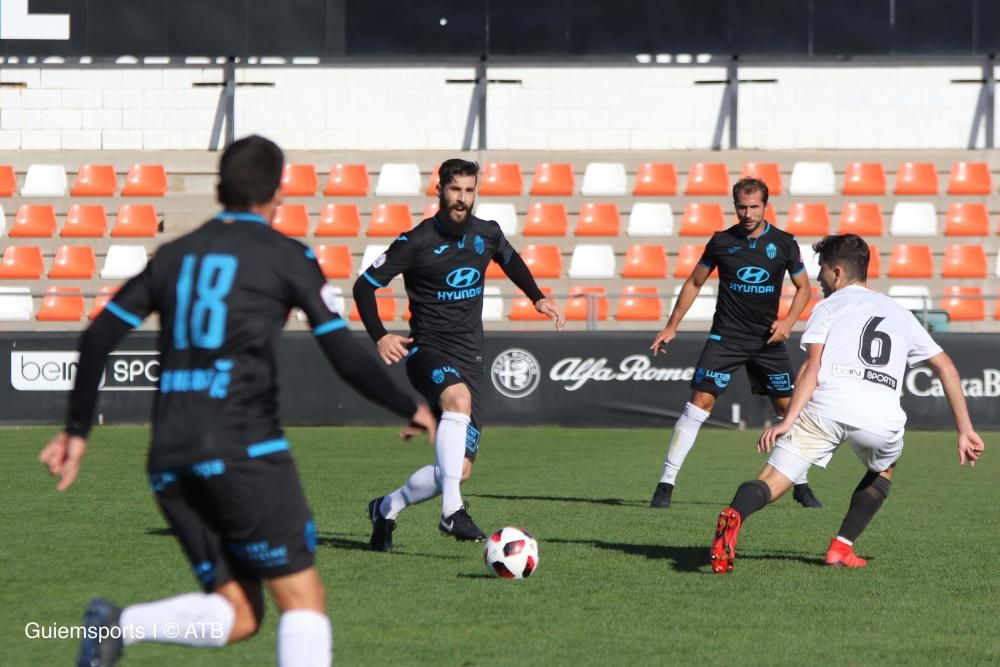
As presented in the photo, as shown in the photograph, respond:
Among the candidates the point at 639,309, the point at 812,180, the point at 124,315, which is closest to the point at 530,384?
the point at 639,309

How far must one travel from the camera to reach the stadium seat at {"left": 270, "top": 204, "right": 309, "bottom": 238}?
845 inches

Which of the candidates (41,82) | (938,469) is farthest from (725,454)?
(41,82)

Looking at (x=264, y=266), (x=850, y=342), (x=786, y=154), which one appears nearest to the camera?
(x=264, y=266)

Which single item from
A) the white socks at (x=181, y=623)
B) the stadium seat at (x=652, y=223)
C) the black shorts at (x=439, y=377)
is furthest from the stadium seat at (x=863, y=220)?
the white socks at (x=181, y=623)

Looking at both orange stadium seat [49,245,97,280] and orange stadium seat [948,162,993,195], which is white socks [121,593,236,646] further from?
orange stadium seat [948,162,993,195]

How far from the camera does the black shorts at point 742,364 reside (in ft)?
36.2

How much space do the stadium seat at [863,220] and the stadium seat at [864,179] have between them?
0.43m

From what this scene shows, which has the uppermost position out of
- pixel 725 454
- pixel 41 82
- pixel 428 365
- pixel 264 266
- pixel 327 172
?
pixel 41 82

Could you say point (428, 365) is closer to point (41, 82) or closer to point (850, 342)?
point (850, 342)

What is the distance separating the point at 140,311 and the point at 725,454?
11.2 metres

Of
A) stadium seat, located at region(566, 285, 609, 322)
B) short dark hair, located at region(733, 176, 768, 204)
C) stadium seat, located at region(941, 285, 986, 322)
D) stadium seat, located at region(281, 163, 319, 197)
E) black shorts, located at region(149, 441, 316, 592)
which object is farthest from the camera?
stadium seat, located at region(281, 163, 319, 197)

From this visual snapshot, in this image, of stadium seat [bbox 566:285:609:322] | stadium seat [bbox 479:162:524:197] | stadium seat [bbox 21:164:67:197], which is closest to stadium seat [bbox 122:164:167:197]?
stadium seat [bbox 21:164:67:197]

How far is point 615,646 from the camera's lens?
5.83m

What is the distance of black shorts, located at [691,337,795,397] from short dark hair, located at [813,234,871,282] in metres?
3.40
